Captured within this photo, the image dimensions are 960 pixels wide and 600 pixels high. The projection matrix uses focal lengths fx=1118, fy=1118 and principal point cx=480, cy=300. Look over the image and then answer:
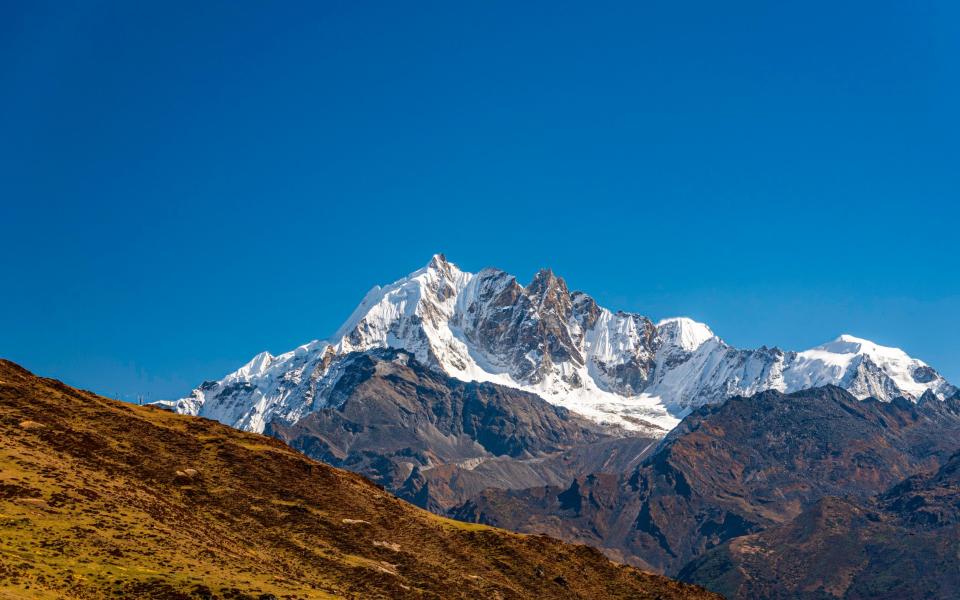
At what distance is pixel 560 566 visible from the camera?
165 m

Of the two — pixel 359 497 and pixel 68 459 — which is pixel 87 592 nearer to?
pixel 68 459

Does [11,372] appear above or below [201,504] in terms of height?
above

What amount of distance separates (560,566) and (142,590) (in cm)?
7608

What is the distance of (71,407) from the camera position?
153 meters

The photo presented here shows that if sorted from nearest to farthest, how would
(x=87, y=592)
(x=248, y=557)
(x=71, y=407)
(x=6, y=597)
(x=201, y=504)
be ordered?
(x=6, y=597) < (x=87, y=592) < (x=248, y=557) < (x=201, y=504) < (x=71, y=407)

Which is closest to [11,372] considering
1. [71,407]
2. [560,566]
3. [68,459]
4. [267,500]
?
[71,407]

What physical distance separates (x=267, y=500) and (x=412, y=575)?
22541 mm

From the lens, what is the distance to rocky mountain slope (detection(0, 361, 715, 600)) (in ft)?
355

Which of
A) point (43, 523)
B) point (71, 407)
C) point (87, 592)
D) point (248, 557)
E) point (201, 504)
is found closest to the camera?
point (87, 592)

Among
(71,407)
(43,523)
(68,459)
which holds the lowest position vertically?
(43,523)

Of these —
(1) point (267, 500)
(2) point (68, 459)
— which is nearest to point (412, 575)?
(1) point (267, 500)

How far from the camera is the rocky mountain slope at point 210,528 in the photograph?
108188 millimetres

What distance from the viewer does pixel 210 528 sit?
133m

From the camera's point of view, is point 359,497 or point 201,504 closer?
point 201,504
